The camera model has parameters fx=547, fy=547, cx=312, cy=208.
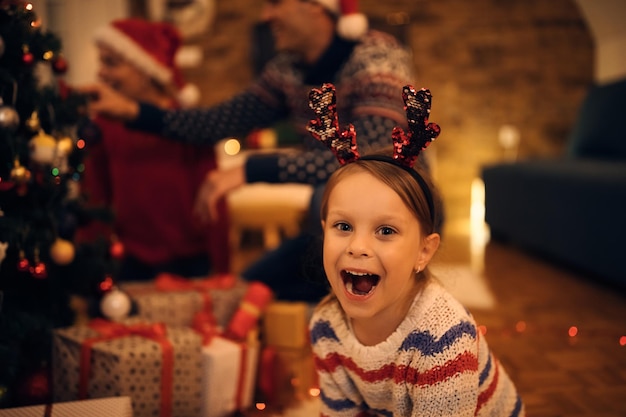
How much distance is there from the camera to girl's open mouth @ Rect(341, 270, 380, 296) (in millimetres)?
779

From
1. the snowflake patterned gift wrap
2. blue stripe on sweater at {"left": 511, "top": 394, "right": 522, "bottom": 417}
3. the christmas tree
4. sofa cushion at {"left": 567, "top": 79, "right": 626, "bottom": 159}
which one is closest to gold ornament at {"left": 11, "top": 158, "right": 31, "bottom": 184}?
the christmas tree

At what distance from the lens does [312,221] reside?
1398mm

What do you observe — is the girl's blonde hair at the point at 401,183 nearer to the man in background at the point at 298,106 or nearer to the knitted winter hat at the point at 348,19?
the man in background at the point at 298,106

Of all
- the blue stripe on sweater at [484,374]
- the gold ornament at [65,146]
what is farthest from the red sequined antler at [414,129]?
the gold ornament at [65,146]

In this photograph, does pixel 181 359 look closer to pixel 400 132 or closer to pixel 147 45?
pixel 400 132

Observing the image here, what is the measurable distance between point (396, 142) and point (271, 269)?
92 cm

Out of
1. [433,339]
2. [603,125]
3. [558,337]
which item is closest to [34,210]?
[433,339]

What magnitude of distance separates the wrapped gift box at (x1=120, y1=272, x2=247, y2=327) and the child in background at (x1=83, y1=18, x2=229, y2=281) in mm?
331

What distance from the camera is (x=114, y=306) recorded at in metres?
A: 1.22

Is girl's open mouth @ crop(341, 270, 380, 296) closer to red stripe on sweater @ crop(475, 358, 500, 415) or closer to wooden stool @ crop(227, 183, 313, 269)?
red stripe on sweater @ crop(475, 358, 500, 415)

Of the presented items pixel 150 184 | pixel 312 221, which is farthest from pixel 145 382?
pixel 150 184

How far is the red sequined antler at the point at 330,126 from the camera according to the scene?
2.64 feet

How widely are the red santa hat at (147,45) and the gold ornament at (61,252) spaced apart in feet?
2.72

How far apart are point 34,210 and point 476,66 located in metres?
3.71
